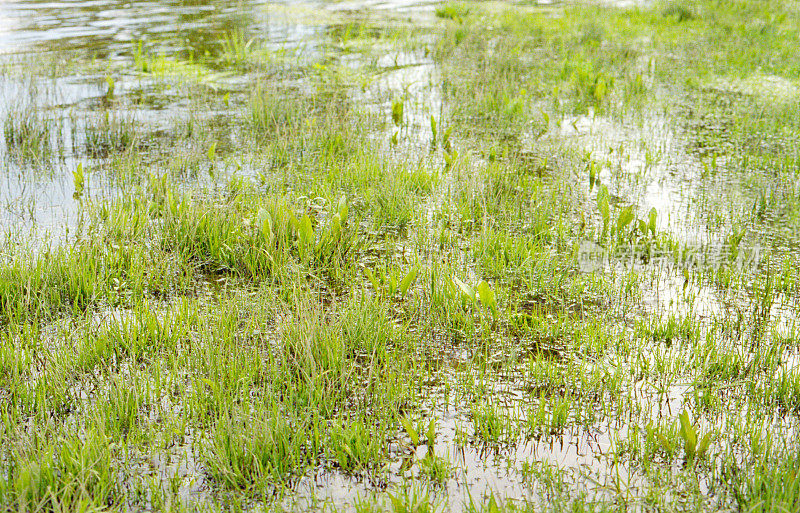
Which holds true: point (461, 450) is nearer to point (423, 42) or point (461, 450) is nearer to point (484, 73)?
point (484, 73)

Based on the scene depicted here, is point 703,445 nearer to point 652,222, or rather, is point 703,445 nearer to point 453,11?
point 652,222

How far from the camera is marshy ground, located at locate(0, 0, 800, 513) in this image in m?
2.53

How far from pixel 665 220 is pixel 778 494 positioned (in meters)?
2.73

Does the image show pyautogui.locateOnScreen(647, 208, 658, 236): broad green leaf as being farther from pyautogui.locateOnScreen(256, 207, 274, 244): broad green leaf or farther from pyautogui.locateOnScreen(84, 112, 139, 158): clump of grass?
pyautogui.locateOnScreen(84, 112, 139, 158): clump of grass

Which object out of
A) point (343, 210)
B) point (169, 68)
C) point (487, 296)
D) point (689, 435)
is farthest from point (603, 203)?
point (169, 68)

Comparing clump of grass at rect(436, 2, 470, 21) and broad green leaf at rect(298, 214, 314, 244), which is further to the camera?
clump of grass at rect(436, 2, 470, 21)

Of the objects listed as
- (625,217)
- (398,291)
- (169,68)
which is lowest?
(398,291)

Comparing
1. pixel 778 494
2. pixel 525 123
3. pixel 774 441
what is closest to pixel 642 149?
pixel 525 123

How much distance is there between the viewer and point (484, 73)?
812 cm

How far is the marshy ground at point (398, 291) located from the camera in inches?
99.4

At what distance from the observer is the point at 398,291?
12.6 feet

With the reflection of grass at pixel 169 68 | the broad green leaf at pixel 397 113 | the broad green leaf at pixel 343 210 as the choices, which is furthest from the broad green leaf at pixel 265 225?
the reflection of grass at pixel 169 68

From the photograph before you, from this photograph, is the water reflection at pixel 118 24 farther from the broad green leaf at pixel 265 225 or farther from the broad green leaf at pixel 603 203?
the broad green leaf at pixel 603 203

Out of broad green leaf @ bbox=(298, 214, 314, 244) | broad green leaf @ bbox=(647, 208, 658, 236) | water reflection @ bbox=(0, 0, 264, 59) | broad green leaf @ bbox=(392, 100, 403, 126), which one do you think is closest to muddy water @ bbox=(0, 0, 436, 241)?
water reflection @ bbox=(0, 0, 264, 59)
